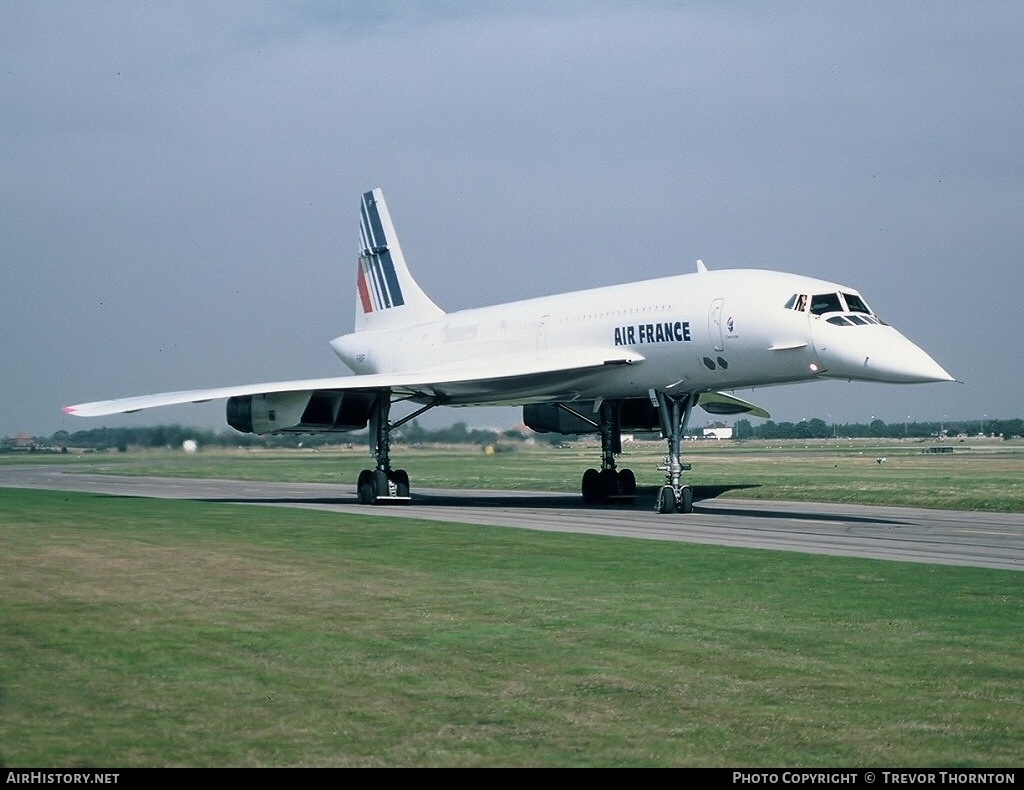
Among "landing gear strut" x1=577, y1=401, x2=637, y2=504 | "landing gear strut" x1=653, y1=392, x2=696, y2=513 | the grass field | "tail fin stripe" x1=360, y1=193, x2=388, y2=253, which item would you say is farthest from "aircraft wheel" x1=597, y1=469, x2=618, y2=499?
the grass field

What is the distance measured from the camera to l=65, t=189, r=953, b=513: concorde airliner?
21969mm

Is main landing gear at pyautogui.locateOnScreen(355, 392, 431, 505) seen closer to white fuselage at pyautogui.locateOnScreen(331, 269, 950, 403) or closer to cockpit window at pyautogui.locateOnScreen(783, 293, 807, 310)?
white fuselage at pyautogui.locateOnScreen(331, 269, 950, 403)

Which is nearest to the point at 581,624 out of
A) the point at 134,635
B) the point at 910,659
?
the point at 910,659

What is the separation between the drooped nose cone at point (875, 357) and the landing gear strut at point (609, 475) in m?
8.39

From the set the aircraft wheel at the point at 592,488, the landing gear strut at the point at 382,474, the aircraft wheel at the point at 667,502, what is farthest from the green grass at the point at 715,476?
the aircraft wheel at the point at 667,502

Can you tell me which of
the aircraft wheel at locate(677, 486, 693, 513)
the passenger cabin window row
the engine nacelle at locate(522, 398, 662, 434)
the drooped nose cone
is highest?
the passenger cabin window row

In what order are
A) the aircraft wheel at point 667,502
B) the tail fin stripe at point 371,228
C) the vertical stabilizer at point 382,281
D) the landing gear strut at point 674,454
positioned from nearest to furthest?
1. the aircraft wheel at point 667,502
2. the landing gear strut at point 674,454
3. the vertical stabilizer at point 382,281
4. the tail fin stripe at point 371,228

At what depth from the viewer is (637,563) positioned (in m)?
14.5

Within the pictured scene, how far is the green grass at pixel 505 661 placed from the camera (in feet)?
19.8

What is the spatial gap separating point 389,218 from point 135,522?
1749 cm

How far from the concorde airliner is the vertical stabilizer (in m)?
0.08

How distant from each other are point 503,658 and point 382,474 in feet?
67.6

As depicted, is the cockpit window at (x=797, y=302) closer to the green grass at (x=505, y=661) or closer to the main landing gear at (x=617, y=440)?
the main landing gear at (x=617, y=440)

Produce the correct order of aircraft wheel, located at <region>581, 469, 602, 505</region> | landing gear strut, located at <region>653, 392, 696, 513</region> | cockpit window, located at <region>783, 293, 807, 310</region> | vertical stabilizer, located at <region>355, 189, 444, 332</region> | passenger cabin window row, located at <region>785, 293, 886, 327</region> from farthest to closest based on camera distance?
vertical stabilizer, located at <region>355, 189, 444, 332</region> → aircraft wheel, located at <region>581, 469, 602, 505</region> → landing gear strut, located at <region>653, 392, 696, 513</region> → cockpit window, located at <region>783, 293, 807, 310</region> → passenger cabin window row, located at <region>785, 293, 886, 327</region>
